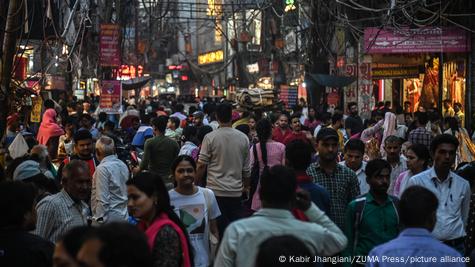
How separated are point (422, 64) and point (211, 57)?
5624 centimetres

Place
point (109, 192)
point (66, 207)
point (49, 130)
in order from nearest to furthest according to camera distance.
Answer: point (66, 207), point (109, 192), point (49, 130)

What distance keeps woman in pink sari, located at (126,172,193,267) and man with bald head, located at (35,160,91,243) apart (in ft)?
3.89

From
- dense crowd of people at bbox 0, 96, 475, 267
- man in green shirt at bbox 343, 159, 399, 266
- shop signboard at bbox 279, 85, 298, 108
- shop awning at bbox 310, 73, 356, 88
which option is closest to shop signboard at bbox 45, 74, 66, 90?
shop signboard at bbox 279, 85, 298, 108

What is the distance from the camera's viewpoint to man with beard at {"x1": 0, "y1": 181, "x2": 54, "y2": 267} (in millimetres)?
4551

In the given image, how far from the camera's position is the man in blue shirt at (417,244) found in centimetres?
420

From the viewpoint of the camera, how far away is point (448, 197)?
680 centimetres

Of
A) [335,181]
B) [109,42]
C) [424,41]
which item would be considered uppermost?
[109,42]

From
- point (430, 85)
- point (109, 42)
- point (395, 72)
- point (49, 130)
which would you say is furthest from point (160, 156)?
point (395, 72)

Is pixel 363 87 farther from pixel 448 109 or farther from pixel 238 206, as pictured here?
pixel 238 206

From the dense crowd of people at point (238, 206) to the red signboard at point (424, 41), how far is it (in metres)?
8.29

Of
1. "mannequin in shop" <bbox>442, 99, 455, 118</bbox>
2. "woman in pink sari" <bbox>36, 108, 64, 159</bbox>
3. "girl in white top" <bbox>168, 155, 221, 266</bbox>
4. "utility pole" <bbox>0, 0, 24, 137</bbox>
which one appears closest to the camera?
"girl in white top" <bbox>168, 155, 221, 266</bbox>

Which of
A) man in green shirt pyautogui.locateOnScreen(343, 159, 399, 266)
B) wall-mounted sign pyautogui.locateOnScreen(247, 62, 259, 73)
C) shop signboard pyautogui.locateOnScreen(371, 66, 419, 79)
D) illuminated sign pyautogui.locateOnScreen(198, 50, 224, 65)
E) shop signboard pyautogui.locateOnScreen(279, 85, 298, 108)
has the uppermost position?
illuminated sign pyautogui.locateOnScreen(198, 50, 224, 65)

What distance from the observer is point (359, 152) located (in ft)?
25.8

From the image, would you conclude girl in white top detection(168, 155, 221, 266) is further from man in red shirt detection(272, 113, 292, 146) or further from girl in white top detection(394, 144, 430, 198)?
man in red shirt detection(272, 113, 292, 146)
